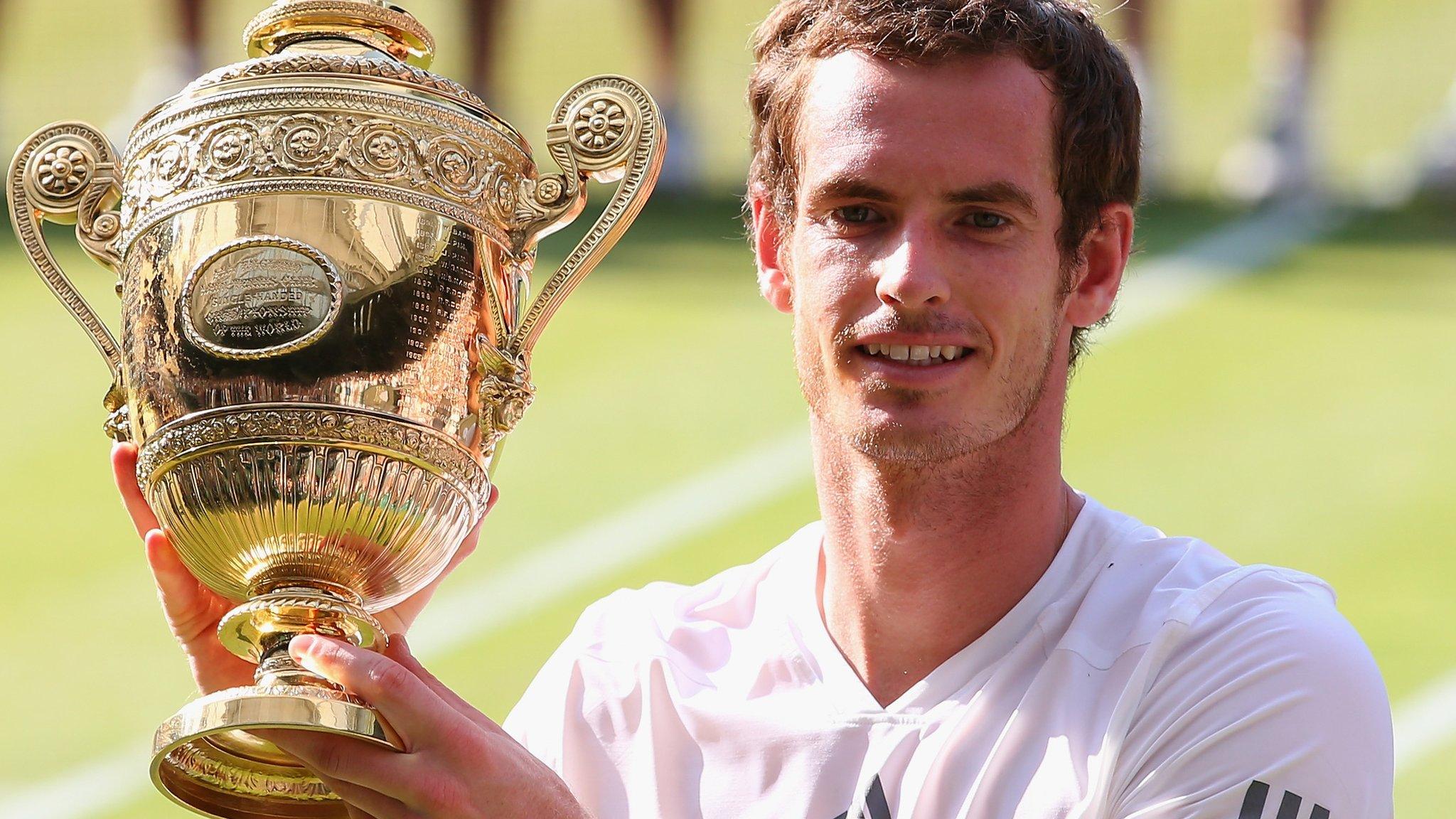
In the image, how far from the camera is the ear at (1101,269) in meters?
2.97

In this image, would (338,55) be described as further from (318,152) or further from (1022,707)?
(1022,707)

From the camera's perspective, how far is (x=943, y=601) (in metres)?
2.90

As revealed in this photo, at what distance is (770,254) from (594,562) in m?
6.44

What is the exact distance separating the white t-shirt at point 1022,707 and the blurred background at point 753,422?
4806 mm

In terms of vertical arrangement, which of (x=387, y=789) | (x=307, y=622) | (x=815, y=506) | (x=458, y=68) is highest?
(x=458, y=68)

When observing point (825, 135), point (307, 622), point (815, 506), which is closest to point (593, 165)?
point (825, 135)

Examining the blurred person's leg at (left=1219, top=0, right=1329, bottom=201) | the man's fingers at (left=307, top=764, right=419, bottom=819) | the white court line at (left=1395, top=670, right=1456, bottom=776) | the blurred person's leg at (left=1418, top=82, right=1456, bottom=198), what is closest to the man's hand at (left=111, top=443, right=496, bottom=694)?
the man's fingers at (left=307, top=764, right=419, bottom=819)

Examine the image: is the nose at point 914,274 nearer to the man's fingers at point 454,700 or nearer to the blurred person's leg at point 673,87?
the man's fingers at point 454,700

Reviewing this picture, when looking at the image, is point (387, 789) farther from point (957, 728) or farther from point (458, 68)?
point (458, 68)

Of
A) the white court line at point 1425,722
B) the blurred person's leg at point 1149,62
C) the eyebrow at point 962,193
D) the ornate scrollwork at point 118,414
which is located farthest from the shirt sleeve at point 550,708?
the blurred person's leg at point 1149,62

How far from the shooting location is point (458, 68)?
586 inches

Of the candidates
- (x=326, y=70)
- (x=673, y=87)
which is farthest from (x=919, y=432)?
(x=673, y=87)

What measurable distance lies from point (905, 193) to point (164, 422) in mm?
1029

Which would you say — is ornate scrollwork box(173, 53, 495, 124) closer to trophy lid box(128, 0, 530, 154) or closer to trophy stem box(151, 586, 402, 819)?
trophy lid box(128, 0, 530, 154)
